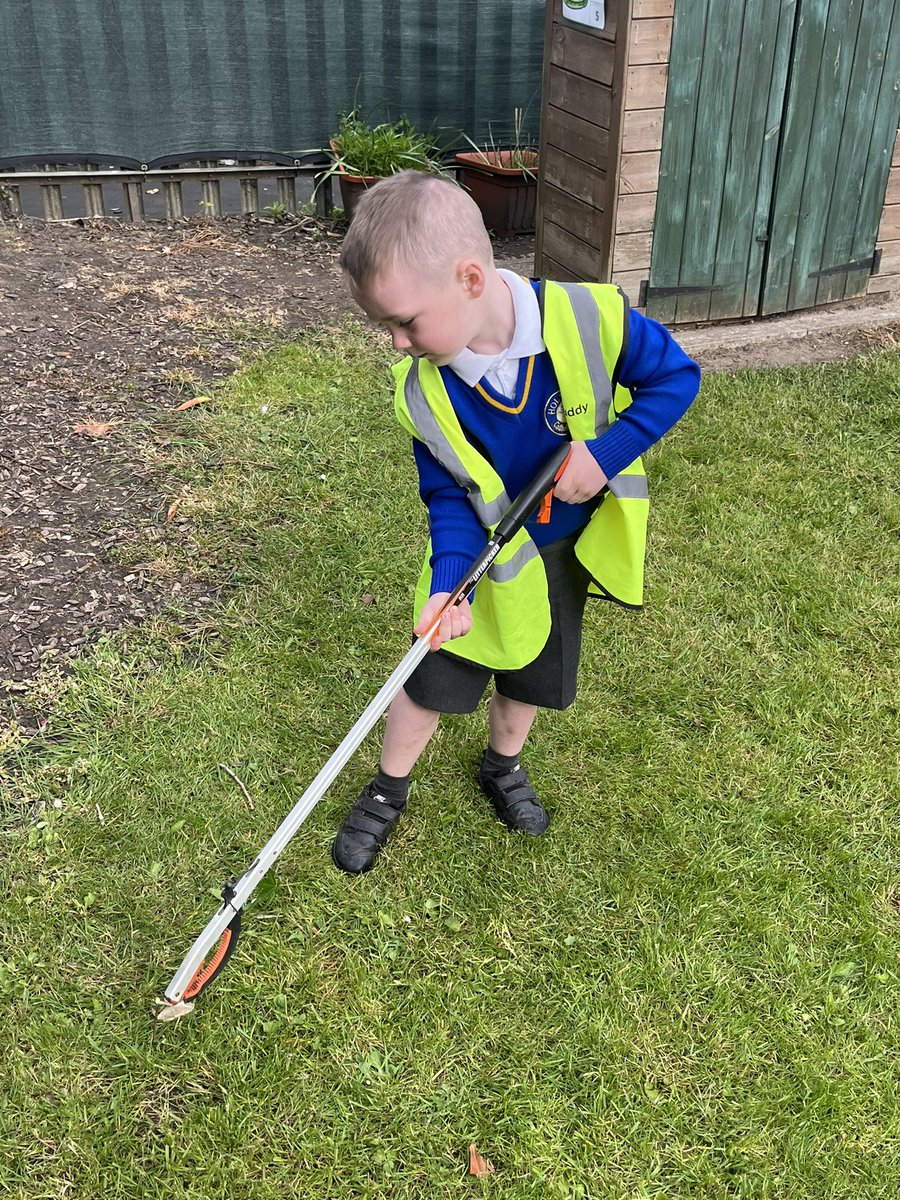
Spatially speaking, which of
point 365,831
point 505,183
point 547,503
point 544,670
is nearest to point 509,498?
point 547,503

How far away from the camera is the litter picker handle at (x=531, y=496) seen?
2.16m

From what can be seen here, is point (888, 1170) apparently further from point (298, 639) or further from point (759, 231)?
point (759, 231)

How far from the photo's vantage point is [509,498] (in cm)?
231

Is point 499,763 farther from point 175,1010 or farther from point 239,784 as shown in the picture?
point 175,1010

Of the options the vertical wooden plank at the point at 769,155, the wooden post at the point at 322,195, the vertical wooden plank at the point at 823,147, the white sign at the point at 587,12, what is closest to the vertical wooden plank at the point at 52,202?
the wooden post at the point at 322,195

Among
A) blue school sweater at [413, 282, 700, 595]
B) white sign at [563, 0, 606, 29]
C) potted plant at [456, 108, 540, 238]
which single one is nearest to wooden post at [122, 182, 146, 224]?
potted plant at [456, 108, 540, 238]

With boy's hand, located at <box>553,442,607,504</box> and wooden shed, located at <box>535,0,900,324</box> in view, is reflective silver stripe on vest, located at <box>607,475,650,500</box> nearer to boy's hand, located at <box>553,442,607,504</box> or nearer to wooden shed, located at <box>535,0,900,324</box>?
boy's hand, located at <box>553,442,607,504</box>

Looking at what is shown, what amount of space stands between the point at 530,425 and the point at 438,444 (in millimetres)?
196

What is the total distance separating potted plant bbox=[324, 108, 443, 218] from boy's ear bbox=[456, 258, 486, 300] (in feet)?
15.6

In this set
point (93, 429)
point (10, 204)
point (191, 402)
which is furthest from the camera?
point (10, 204)

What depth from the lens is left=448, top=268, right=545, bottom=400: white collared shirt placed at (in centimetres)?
211

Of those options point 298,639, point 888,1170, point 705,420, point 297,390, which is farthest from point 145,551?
point 888,1170

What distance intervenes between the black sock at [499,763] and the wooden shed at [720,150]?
3064 millimetres

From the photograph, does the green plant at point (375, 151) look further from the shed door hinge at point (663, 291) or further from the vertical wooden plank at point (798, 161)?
the vertical wooden plank at point (798, 161)
